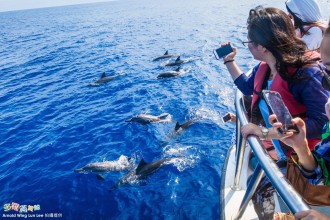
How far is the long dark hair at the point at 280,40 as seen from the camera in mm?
3029

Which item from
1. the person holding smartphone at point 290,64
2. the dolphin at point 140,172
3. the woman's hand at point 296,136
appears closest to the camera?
the woman's hand at point 296,136

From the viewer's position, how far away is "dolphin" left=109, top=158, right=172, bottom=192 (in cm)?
796

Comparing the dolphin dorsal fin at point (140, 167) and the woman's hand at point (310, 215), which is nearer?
the woman's hand at point (310, 215)

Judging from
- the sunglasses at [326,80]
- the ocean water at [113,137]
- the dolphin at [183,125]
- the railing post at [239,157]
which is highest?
the sunglasses at [326,80]

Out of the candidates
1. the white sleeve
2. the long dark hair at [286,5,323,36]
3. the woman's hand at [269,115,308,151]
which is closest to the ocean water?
the white sleeve

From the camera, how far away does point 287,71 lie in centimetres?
303

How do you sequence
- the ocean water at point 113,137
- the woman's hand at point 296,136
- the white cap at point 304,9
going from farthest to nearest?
the ocean water at point 113,137
the white cap at point 304,9
the woman's hand at point 296,136

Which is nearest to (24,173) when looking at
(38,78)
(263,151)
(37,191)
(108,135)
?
(37,191)

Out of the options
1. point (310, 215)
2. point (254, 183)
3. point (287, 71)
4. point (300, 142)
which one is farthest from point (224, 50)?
point (310, 215)

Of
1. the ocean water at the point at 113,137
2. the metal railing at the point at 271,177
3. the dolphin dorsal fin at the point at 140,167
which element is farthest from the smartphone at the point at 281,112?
the dolphin dorsal fin at the point at 140,167

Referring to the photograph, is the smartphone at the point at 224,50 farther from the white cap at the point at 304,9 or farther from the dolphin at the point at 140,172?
the dolphin at the point at 140,172

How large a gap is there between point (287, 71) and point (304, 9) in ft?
9.30

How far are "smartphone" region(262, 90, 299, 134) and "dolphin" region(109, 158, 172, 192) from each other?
20.6 ft

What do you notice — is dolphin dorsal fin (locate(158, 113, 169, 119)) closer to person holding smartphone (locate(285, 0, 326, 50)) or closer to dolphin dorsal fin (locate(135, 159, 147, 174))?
dolphin dorsal fin (locate(135, 159, 147, 174))
